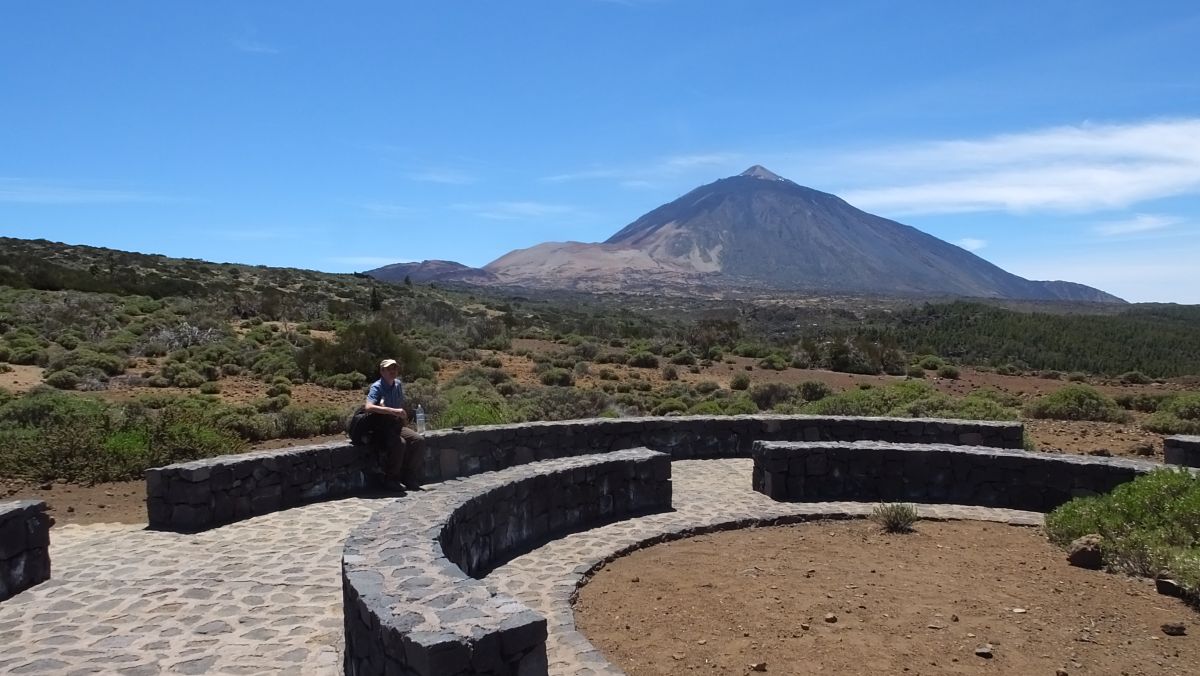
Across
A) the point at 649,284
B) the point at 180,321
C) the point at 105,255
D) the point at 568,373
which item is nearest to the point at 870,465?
the point at 568,373

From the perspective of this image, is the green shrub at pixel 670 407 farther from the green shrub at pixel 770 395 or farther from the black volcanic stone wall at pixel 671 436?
the black volcanic stone wall at pixel 671 436

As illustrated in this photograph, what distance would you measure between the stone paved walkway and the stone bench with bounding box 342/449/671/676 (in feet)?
1.14

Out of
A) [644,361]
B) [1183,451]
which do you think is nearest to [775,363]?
[644,361]

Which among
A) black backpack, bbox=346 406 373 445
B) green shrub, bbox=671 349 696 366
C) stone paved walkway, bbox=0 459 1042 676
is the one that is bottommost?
stone paved walkway, bbox=0 459 1042 676

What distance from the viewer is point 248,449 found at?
12.6 metres

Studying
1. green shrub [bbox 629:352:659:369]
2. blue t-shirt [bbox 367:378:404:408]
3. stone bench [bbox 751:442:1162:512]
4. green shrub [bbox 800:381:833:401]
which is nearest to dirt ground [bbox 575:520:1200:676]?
stone bench [bbox 751:442:1162:512]

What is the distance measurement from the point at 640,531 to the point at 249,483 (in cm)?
407

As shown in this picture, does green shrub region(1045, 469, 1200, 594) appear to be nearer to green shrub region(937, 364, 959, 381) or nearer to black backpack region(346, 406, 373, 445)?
black backpack region(346, 406, 373, 445)

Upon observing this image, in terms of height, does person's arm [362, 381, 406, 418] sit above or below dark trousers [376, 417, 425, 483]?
above

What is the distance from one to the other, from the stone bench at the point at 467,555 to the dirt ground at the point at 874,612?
107cm

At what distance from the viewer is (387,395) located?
31.2ft

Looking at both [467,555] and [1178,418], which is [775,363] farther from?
[467,555]

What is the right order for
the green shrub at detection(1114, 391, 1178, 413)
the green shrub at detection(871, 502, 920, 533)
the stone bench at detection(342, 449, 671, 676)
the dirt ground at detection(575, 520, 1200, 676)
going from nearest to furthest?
the stone bench at detection(342, 449, 671, 676) → the dirt ground at detection(575, 520, 1200, 676) → the green shrub at detection(871, 502, 920, 533) → the green shrub at detection(1114, 391, 1178, 413)

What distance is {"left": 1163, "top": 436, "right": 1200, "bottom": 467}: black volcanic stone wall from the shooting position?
11.6 m
